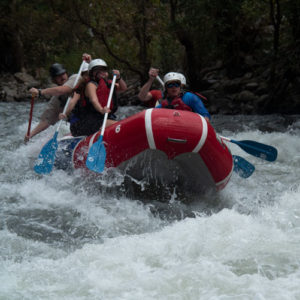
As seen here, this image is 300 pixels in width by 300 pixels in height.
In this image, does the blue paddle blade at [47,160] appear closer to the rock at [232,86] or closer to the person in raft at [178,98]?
the person in raft at [178,98]

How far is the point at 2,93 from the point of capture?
1383 centimetres

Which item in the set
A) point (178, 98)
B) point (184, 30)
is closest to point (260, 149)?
point (178, 98)

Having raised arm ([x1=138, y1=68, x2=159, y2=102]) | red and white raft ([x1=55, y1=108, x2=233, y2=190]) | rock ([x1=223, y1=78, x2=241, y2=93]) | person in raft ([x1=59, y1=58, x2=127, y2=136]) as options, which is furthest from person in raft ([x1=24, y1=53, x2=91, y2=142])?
rock ([x1=223, y1=78, x2=241, y2=93])

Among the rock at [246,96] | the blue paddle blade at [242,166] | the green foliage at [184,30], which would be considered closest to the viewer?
the blue paddle blade at [242,166]

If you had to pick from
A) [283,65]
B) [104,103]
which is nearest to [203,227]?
[104,103]

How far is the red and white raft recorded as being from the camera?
13.2 feet

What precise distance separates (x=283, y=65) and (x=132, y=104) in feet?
14.9

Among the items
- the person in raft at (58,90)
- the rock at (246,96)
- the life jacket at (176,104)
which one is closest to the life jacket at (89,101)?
the person in raft at (58,90)

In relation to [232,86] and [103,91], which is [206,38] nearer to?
[232,86]

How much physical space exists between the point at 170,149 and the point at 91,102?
1316mm

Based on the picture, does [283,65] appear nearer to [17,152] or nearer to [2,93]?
[17,152]

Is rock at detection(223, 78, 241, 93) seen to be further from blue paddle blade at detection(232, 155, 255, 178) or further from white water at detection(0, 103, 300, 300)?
blue paddle blade at detection(232, 155, 255, 178)

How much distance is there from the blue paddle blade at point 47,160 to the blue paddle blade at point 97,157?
0.86 m

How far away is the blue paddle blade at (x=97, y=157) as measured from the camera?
4195 millimetres
